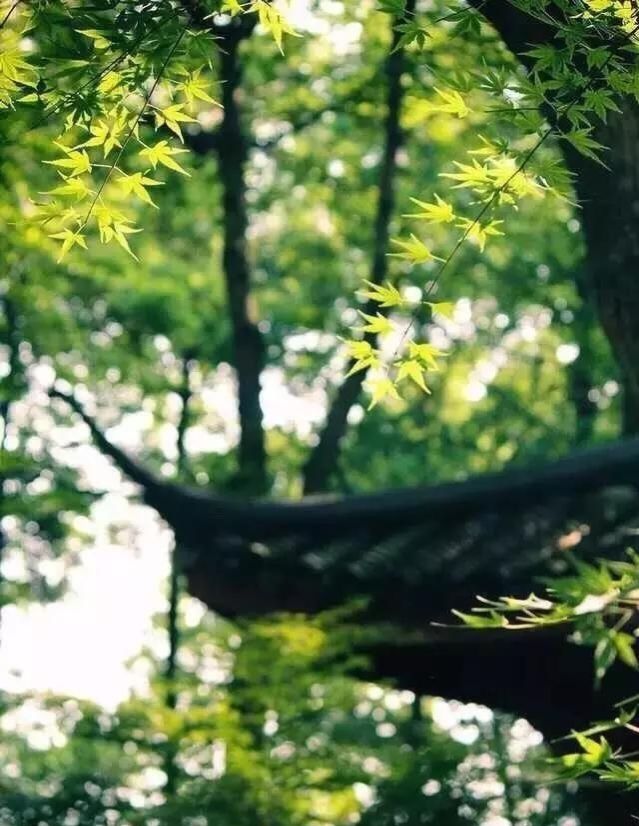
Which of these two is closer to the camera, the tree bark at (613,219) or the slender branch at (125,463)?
the tree bark at (613,219)

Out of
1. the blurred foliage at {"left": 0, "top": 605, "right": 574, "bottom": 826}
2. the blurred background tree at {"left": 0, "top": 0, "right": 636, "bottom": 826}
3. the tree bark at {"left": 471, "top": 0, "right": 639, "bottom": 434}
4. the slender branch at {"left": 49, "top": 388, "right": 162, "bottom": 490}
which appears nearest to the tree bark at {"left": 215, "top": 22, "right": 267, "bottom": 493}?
the blurred background tree at {"left": 0, "top": 0, "right": 636, "bottom": 826}

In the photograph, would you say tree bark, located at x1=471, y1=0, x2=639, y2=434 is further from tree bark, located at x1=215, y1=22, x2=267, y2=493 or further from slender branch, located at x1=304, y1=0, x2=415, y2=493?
tree bark, located at x1=215, y1=22, x2=267, y2=493

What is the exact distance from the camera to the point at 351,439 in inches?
616

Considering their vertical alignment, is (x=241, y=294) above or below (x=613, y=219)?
below

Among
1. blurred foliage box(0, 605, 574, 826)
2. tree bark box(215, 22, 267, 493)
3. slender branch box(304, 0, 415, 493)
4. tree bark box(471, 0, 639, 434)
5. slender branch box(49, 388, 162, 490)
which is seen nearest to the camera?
tree bark box(471, 0, 639, 434)

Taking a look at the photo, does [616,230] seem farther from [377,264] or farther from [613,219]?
[377,264]

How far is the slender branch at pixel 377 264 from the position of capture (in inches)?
384

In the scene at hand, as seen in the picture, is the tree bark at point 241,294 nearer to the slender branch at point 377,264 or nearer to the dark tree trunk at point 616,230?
the slender branch at point 377,264

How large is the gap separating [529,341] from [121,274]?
7052 mm

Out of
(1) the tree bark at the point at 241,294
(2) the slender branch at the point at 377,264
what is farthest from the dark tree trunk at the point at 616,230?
(1) the tree bark at the point at 241,294

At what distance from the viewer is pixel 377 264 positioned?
32.6ft

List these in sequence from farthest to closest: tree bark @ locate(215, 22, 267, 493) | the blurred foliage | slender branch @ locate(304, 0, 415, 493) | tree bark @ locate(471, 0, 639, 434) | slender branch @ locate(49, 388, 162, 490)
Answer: tree bark @ locate(215, 22, 267, 493) < slender branch @ locate(304, 0, 415, 493) < the blurred foliage < slender branch @ locate(49, 388, 162, 490) < tree bark @ locate(471, 0, 639, 434)

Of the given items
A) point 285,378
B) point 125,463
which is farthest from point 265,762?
point 285,378

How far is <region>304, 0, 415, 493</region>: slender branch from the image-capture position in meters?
9.74
